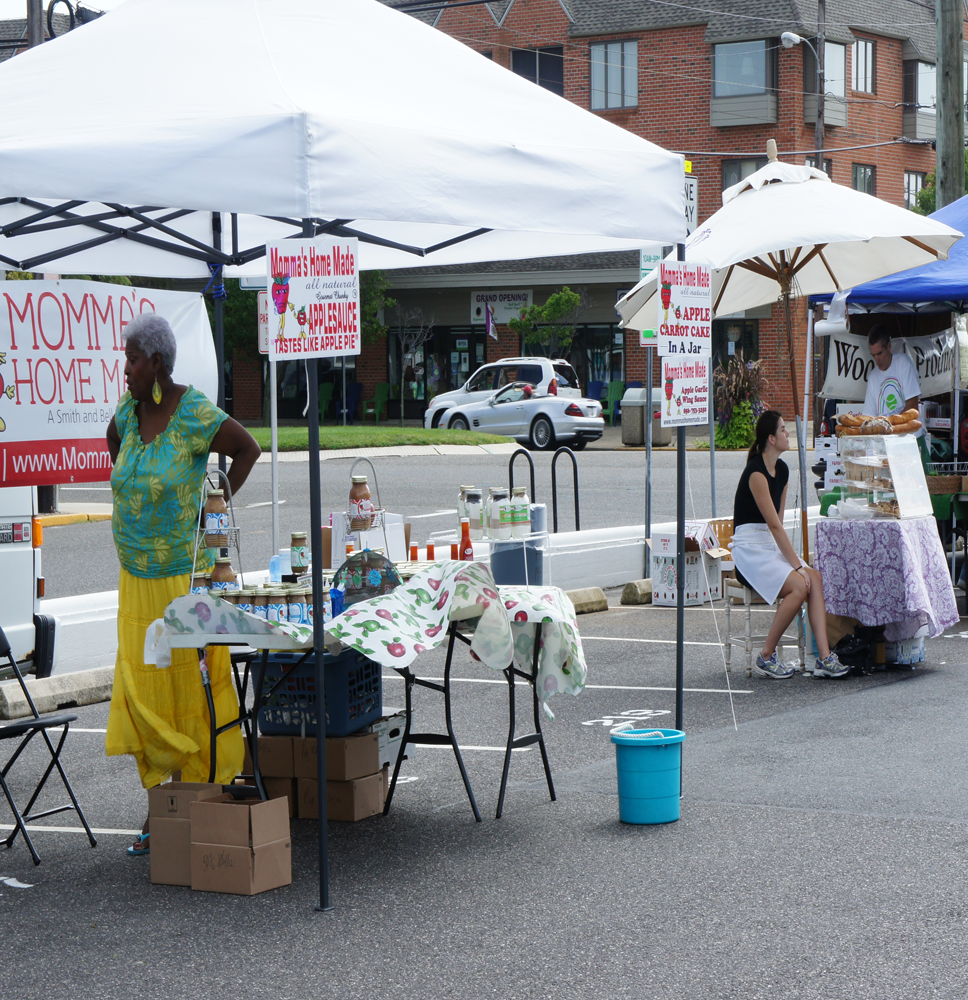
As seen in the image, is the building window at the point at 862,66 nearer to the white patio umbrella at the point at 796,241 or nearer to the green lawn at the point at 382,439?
the green lawn at the point at 382,439

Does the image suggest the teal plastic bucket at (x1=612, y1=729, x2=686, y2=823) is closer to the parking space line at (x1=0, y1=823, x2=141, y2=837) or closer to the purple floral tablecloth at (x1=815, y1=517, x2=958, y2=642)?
the parking space line at (x1=0, y1=823, x2=141, y2=837)

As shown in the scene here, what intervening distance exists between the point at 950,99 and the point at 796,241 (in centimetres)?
856

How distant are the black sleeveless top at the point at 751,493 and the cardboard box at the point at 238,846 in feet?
15.4

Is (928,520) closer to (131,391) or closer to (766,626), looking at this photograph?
(766,626)

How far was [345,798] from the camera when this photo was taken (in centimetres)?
622

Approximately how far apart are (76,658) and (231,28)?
192 inches

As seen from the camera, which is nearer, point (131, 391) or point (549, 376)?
point (131, 391)

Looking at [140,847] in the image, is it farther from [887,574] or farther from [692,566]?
[692,566]

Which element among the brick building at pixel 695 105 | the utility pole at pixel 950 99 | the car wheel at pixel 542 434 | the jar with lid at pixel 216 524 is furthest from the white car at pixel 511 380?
the jar with lid at pixel 216 524

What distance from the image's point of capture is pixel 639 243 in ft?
23.7

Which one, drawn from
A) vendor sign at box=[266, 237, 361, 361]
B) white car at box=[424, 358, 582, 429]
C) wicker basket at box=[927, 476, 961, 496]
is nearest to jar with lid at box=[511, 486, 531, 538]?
vendor sign at box=[266, 237, 361, 361]

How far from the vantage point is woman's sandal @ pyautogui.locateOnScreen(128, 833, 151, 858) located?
582 cm

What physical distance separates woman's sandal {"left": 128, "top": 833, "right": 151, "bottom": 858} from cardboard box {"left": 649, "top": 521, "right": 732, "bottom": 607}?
6.89 meters

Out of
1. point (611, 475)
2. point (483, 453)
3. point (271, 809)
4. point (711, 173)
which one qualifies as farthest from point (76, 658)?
point (711, 173)
